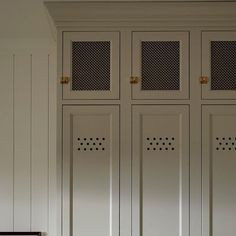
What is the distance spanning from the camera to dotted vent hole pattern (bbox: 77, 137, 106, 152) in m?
2.19

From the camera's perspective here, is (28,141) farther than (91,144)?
Yes

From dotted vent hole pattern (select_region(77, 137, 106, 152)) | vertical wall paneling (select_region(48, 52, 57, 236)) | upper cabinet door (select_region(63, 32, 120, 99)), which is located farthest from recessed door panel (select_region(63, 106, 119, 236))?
vertical wall paneling (select_region(48, 52, 57, 236))

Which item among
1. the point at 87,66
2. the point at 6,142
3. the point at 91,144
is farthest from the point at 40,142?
the point at 87,66

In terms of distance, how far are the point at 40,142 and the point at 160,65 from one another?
1.09 meters

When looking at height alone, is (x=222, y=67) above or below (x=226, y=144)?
above

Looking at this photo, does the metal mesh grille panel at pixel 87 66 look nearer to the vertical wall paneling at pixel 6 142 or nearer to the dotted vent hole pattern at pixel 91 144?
the dotted vent hole pattern at pixel 91 144

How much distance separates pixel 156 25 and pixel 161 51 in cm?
16

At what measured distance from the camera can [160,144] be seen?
2.19 m

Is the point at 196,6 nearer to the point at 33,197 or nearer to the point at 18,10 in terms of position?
the point at 18,10

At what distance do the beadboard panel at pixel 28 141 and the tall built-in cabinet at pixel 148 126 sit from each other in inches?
20.0

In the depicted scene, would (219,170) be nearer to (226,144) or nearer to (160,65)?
(226,144)

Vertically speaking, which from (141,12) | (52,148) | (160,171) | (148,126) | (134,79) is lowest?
(160,171)

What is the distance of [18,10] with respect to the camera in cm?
238

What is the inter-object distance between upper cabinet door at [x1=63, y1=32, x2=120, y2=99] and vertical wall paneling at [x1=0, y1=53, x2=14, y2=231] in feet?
2.26
